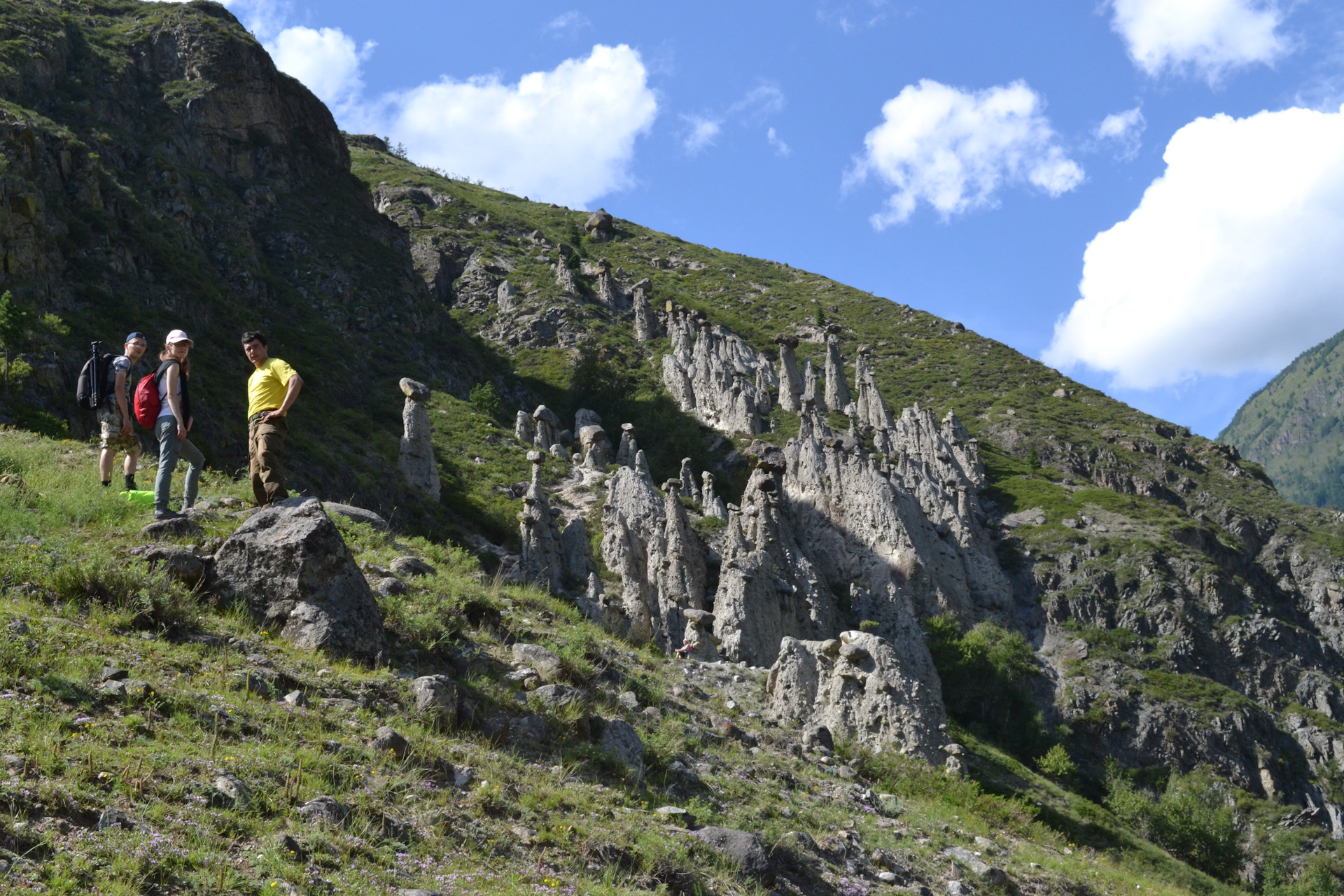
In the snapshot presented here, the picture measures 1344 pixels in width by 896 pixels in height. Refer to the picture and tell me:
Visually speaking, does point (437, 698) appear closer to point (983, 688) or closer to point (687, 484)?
point (983, 688)

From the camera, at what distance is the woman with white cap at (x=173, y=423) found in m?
10.3

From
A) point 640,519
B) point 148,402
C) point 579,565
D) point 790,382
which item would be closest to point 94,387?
point 148,402

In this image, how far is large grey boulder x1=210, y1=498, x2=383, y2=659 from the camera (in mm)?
8930

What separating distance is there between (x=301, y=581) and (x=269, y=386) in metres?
2.95

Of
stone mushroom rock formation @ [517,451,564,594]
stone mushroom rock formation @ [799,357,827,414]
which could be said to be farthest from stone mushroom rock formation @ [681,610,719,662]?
stone mushroom rock formation @ [799,357,827,414]

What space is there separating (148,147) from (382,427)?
27.9m

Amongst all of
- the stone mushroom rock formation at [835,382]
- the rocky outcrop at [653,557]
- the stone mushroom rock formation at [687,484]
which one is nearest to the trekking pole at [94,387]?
the rocky outcrop at [653,557]

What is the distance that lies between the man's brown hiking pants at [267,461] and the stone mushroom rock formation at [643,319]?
256 ft

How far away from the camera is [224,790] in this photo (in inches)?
233

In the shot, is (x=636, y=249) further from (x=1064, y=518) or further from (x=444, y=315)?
(x=1064, y=518)

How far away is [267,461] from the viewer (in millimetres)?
10633

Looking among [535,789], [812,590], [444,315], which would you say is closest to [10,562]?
[535,789]

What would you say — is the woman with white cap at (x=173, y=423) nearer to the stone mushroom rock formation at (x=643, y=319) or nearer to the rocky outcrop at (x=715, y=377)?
the rocky outcrop at (x=715, y=377)

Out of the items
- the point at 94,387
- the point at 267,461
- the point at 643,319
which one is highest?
the point at 643,319
